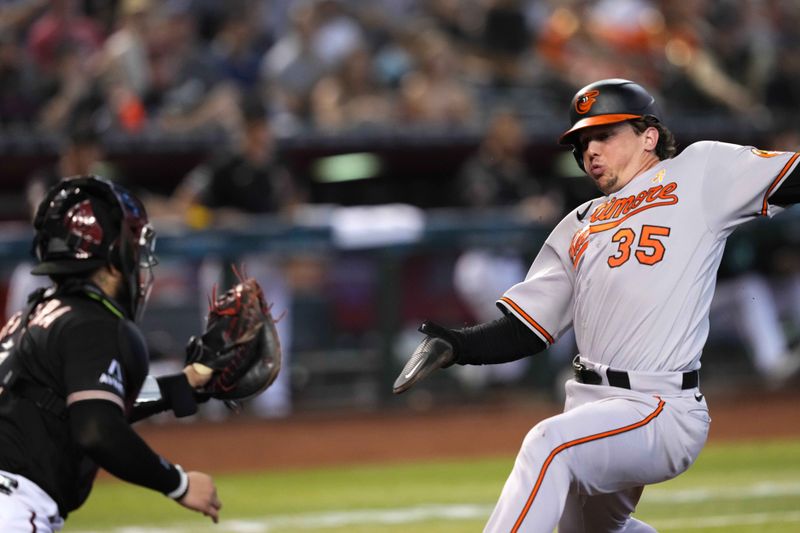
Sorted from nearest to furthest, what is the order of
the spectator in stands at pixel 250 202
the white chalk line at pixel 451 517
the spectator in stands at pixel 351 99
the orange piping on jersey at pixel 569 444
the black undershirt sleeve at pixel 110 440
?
the black undershirt sleeve at pixel 110 440 → the orange piping on jersey at pixel 569 444 → the white chalk line at pixel 451 517 → the spectator in stands at pixel 250 202 → the spectator in stands at pixel 351 99

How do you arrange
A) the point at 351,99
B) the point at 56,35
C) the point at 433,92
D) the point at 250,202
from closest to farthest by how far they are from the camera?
the point at 250,202 < the point at 56,35 < the point at 351,99 < the point at 433,92

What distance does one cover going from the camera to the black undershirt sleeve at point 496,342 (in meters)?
3.86

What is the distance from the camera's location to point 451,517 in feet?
20.8

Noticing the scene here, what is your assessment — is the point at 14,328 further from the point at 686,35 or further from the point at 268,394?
the point at 686,35

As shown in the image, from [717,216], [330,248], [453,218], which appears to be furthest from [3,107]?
[717,216]

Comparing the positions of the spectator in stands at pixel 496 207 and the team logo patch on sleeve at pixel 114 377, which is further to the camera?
the spectator in stands at pixel 496 207

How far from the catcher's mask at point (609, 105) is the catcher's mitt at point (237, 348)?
44.6 inches

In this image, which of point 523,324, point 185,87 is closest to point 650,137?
point 523,324

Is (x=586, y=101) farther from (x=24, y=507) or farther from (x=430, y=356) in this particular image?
(x=24, y=507)

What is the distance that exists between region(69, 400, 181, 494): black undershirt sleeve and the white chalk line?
301cm

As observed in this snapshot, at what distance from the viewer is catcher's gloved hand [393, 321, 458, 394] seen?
3688mm

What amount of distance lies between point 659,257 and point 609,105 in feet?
1.63

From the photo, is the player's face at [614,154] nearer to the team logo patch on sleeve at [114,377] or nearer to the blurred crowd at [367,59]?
the team logo patch on sleeve at [114,377]

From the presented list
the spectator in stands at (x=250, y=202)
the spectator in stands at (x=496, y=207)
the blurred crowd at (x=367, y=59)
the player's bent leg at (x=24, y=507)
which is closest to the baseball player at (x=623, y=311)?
the player's bent leg at (x=24, y=507)
